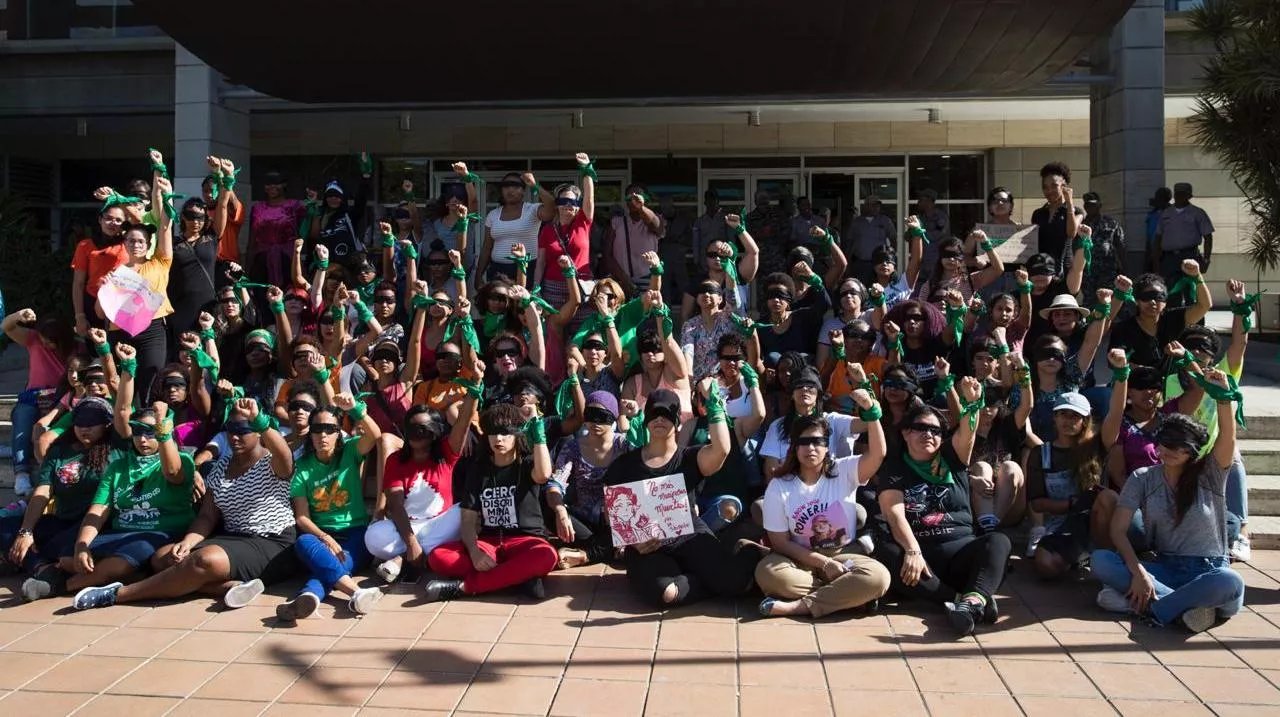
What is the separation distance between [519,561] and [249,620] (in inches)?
56.7

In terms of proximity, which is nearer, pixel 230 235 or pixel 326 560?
pixel 326 560

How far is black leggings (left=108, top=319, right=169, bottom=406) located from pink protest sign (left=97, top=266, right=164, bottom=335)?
0.10 m

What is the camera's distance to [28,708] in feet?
14.2

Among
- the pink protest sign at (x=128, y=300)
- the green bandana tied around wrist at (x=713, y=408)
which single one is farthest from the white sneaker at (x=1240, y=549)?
the pink protest sign at (x=128, y=300)

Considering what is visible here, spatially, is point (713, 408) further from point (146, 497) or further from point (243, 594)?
point (146, 497)

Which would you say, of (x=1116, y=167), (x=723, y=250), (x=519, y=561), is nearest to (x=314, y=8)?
(x=723, y=250)

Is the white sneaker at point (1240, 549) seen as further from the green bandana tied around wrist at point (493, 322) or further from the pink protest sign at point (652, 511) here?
the green bandana tied around wrist at point (493, 322)

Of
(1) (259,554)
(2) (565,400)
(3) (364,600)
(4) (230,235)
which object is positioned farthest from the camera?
(4) (230,235)

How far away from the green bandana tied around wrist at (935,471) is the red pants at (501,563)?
6.90ft

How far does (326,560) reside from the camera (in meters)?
5.78

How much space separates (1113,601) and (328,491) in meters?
4.39

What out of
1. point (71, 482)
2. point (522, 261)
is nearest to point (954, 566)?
point (522, 261)

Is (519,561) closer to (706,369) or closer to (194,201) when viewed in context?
(706,369)

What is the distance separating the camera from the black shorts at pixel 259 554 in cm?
577
